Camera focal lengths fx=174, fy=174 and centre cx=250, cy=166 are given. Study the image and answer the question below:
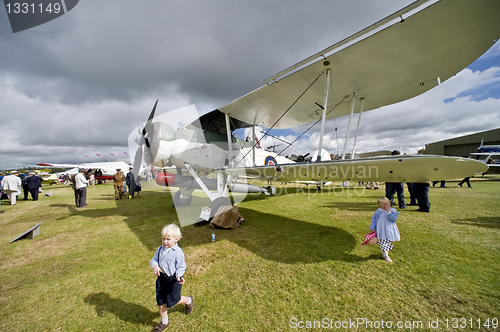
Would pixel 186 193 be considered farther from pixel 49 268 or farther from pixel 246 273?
pixel 246 273

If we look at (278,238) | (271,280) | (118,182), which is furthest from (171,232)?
(118,182)

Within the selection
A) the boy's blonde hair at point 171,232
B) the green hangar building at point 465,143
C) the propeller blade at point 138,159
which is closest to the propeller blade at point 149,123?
the propeller blade at point 138,159

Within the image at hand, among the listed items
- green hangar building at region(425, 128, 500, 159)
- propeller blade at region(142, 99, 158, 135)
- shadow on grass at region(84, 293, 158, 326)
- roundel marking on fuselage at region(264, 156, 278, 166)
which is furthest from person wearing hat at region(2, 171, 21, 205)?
green hangar building at region(425, 128, 500, 159)

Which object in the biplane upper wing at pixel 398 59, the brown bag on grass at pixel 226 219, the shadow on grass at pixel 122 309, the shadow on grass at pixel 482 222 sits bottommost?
the shadow on grass at pixel 122 309

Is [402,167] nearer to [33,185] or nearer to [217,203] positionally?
[217,203]

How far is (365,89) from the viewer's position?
407 cm

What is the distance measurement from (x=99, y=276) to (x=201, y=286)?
1.54 meters

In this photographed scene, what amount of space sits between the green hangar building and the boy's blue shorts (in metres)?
36.9

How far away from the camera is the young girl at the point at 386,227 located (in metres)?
2.54

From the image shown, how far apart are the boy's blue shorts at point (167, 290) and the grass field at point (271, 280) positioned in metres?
0.25

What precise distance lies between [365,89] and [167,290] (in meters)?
5.17

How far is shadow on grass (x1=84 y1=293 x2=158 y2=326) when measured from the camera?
171 centimetres

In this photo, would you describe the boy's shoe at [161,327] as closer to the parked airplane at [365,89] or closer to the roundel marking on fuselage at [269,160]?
the parked airplane at [365,89]

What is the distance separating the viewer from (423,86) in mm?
3920
